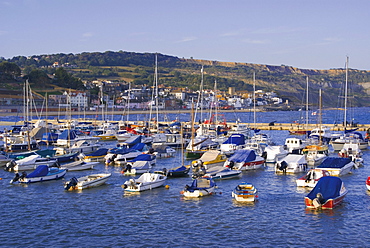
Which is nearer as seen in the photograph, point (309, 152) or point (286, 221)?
point (286, 221)

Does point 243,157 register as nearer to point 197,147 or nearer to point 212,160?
point 212,160

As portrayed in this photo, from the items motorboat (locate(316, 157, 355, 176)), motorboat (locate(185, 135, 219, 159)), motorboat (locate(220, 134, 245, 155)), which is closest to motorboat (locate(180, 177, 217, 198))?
motorboat (locate(316, 157, 355, 176))

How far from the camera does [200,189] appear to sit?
28.9m

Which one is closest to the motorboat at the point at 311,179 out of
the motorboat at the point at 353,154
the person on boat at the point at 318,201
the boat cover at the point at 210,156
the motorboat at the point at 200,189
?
the person on boat at the point at 318,201

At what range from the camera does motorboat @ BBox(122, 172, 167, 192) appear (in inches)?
1187

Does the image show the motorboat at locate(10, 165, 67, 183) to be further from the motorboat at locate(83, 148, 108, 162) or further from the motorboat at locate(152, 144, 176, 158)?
the motorboat at locate(152, 144, 176, 158)

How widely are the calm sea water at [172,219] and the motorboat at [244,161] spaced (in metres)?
5.53

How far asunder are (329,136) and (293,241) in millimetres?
41824

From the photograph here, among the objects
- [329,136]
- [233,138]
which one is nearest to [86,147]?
[233,138]

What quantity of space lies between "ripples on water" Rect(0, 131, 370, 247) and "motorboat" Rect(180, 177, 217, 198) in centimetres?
54

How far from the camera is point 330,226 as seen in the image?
2267 centimetres

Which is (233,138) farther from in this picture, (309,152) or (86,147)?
(86,147)

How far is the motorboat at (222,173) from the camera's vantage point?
3450 cm

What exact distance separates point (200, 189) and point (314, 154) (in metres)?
18.5
